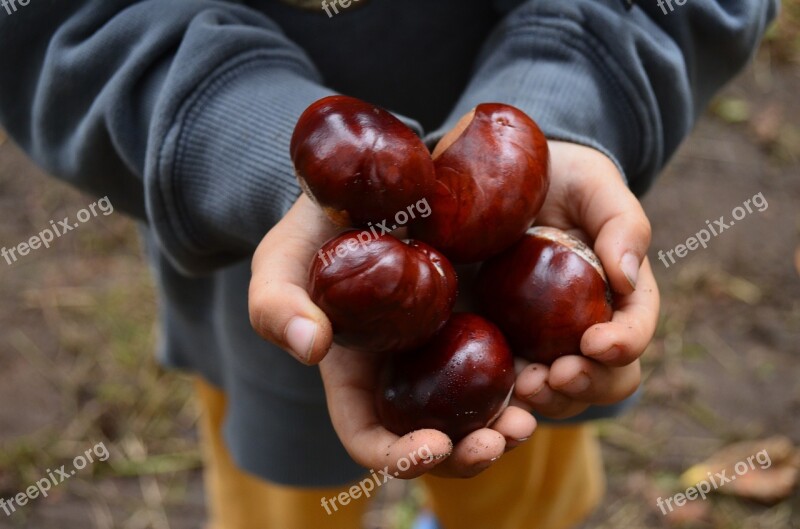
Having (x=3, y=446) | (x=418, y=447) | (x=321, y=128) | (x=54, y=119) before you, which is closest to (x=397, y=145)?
(x=321, y=128)

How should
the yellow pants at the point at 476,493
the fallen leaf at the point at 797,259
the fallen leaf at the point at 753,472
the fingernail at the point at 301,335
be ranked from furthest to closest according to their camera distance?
the fallen leaf at the point at 797,259
the fallen leaf at the point at 753,472
the yellow pants at the point at 476,493
the fingernail at the point at 301,335

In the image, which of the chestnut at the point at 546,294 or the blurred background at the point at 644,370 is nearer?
the chestnut at the point at 546,294

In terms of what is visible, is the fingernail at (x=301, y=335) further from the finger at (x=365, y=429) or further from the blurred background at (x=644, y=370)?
the blurred background at (x=644, y=370)

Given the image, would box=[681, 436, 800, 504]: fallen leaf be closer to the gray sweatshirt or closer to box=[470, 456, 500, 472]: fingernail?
the gray sweatshirt

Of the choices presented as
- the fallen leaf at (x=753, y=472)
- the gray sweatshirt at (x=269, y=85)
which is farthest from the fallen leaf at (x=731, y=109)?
the gray sweatshirt at (x=269, y=85)

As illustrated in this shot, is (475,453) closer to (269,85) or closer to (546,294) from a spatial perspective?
(546,294)

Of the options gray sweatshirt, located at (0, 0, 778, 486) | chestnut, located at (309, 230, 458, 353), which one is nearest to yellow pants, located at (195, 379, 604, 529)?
gray sweatshirt, located at (0, 0, 778, 486)

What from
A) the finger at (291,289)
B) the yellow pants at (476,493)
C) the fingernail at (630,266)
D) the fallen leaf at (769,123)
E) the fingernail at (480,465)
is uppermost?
the finger at (291,289)
